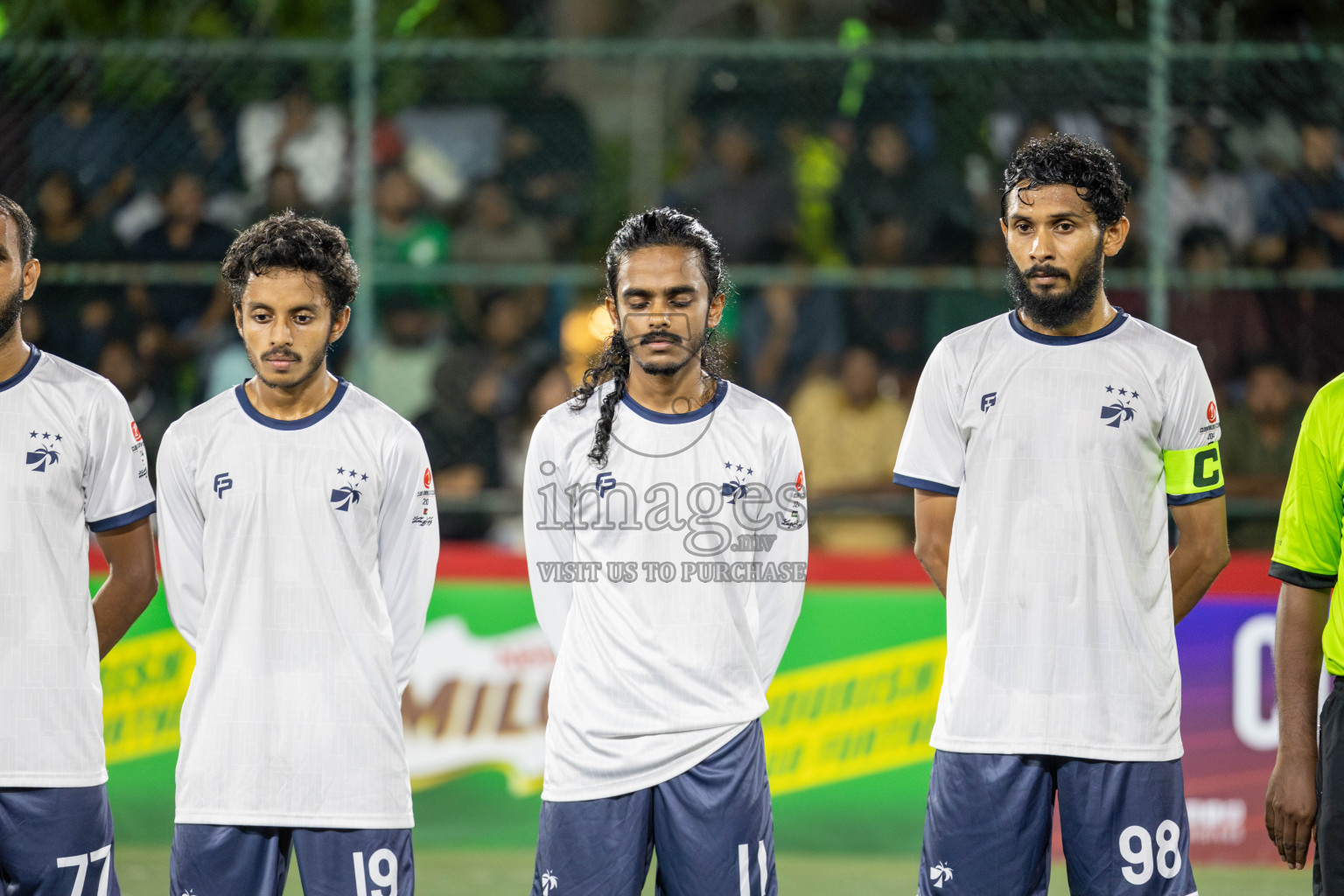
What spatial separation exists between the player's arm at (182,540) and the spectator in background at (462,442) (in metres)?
4.02

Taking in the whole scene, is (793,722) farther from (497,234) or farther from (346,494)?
(346,494)

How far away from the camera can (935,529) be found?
175 inches

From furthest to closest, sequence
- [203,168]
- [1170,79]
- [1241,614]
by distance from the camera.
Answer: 1. [203,168]
2. [1170,79]
3. [1241,614]

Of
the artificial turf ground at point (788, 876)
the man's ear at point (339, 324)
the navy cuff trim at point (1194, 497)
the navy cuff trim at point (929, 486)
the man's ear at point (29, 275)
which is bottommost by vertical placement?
the artificial turf ground at point (788, 876)

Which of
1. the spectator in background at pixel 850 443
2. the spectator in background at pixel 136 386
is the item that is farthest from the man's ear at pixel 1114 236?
the spectator in background at pixel 136 386

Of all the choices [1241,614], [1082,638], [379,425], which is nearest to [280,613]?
[379,425]

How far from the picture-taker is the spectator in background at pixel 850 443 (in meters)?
8.24

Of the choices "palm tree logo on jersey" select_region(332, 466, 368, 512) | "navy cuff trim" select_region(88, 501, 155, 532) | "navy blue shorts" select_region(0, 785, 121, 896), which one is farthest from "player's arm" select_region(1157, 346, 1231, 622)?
"navy blue shorts" select_region(0, 785, 121, 896)

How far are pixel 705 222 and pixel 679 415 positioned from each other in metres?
4.98

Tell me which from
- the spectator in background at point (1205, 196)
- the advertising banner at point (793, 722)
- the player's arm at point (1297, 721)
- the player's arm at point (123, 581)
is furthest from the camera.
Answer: the spectator in background at point (1205, 196)

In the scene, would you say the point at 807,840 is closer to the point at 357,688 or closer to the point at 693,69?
the point at 357,688

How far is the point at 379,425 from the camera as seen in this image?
4.34 meters

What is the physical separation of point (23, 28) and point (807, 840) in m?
5.80

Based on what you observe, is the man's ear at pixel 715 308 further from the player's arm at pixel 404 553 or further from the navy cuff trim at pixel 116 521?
the navy cuff trim at pixel 116 521
